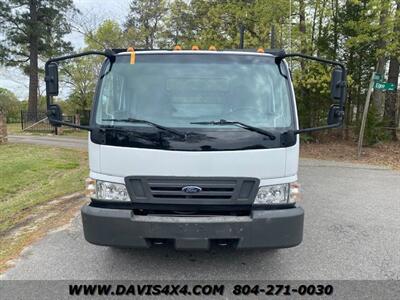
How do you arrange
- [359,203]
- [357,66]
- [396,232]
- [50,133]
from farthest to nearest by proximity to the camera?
[50,133], [357,66], [359,203], [396,232]

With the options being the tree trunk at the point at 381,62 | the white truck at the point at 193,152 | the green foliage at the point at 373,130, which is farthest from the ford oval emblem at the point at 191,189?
the green foliage at the point at 373,130

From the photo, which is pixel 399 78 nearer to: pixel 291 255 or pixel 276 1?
pixel 276 1

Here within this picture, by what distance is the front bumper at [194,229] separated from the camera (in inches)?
132

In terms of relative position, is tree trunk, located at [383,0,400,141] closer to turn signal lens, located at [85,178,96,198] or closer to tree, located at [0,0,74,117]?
turn signal lens, located at [85,178,96,198]

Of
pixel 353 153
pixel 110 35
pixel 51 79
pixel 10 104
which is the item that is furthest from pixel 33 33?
pixel 51 79

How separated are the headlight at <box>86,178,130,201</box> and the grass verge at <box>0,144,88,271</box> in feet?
4.57

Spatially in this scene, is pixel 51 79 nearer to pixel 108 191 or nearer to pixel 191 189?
pixel 108 191

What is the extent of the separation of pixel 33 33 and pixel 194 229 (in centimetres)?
2701

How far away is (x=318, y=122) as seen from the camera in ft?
52.8

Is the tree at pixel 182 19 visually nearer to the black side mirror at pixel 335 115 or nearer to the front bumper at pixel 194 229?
the black side mirror at pixel 335 115

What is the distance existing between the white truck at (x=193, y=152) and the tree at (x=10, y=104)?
108 feet

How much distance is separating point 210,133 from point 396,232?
3432mm

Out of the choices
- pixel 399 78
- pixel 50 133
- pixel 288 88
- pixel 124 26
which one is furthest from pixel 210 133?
pixel 124 26

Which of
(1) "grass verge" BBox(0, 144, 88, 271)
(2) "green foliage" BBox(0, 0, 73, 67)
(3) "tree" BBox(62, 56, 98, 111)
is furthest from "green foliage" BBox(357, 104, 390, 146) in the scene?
(3) "tree" BBox(62, 56, 98, 111)
